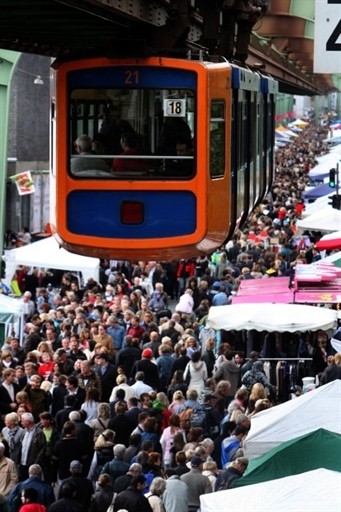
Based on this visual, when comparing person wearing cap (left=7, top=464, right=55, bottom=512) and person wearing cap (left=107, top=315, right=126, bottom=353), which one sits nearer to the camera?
person wearing cap (left=7, top=464, right=55, bottom=512)

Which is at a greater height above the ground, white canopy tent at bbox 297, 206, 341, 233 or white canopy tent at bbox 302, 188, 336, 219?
white canopy tent at bbox 297, 206, 341, 233

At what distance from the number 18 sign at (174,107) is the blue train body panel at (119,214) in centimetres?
62

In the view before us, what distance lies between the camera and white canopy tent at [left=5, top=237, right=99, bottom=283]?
33.0 metres

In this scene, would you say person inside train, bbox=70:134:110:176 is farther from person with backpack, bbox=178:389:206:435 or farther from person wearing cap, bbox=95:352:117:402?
person wearing cap, bbox=95:352:117:402

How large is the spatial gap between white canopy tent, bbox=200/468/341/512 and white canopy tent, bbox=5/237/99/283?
2028cm

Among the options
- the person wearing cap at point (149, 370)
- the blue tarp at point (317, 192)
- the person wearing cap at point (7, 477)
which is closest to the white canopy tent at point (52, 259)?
the person wearing cap at point (149, 370)

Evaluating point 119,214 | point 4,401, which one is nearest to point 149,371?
point 4,401

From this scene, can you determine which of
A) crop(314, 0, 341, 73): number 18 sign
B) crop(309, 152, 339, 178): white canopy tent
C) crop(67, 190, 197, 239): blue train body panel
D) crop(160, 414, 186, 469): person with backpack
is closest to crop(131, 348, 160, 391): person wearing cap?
crop(160, 414, 186, 469): person with backpack

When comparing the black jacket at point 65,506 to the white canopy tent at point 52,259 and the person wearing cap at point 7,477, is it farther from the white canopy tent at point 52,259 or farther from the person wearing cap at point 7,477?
the white canopy tent at point 52,259

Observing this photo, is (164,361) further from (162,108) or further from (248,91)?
(162,108)

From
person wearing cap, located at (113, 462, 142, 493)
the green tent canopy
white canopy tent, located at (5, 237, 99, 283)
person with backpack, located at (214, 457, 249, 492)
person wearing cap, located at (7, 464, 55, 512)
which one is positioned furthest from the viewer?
white canopy tent, located at (5, 237, 99, 283)

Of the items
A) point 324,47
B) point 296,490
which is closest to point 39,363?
point 324,47

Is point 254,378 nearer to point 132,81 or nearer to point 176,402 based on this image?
point 176,402

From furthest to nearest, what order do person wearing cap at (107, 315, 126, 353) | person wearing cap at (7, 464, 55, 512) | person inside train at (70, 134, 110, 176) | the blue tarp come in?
the blue tarp < person wearing cap at (107, 315, 126, 353) < person wearing cap at (7, 464, 55, 512) < person inside train at (70, 134, 110, 176)
